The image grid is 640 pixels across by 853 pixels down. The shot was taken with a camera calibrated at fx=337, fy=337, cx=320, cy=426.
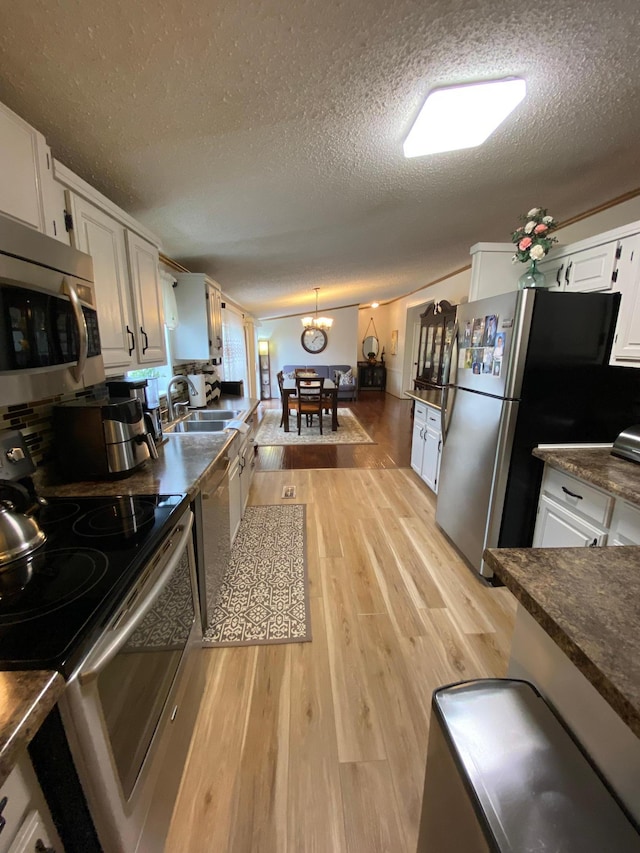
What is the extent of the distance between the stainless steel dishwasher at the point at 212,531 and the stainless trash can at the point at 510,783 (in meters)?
1.11

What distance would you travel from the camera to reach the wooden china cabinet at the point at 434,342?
5.63m

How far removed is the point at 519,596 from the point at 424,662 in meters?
1.16

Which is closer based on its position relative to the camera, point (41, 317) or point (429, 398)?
point (41, 317)

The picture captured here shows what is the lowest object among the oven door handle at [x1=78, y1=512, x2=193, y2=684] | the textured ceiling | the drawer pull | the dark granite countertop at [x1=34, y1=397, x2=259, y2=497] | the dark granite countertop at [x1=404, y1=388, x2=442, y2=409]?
the drawer pull

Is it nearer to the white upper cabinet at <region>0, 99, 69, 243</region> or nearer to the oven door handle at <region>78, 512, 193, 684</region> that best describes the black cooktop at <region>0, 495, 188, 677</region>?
the oven door handle at <region>78, 512, 193, 684</region>

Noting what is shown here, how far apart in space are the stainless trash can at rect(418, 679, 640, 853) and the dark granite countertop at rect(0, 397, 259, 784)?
766 mm

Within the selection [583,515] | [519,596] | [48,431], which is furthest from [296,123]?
[583,515]

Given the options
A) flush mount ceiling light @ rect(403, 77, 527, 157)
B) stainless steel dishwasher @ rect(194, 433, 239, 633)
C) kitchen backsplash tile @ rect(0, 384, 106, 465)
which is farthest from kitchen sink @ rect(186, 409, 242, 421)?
flush mount ceiling light @ rect(403, 77, 527, 157)

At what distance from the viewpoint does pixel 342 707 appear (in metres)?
1.45

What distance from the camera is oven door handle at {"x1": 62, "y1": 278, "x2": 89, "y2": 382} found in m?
1.00

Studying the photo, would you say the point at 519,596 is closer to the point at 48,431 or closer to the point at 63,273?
the point at 63,273

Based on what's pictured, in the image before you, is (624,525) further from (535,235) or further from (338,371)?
(338,371)

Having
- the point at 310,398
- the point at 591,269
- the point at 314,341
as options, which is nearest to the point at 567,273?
the point at 591,269

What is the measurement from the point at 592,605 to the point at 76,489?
5.56ft
